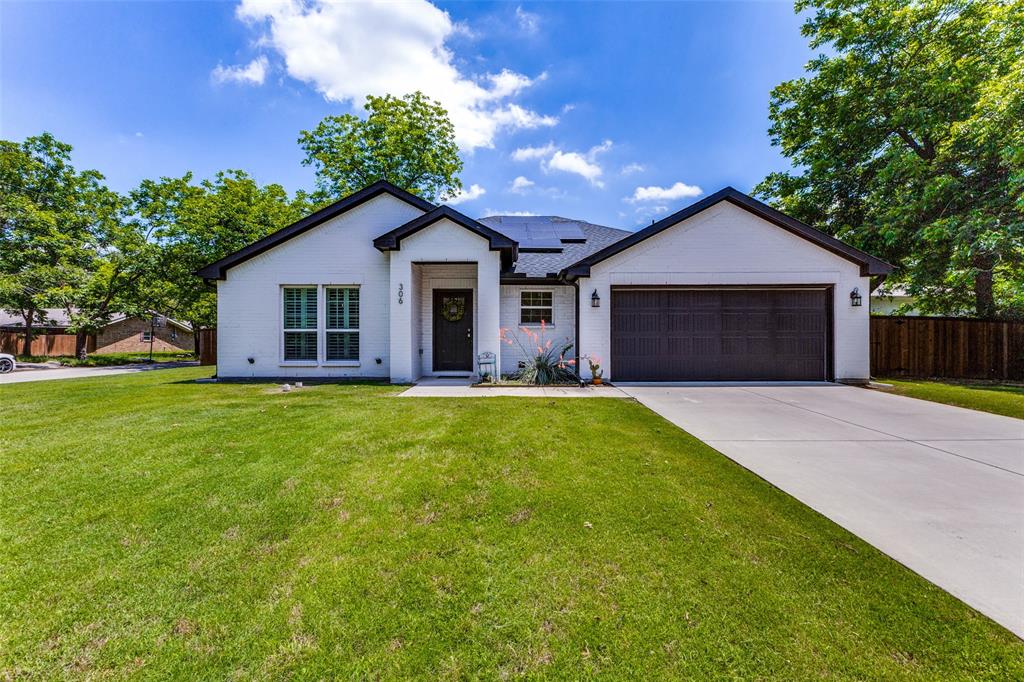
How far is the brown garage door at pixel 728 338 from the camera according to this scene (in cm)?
1035

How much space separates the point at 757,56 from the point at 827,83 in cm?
473

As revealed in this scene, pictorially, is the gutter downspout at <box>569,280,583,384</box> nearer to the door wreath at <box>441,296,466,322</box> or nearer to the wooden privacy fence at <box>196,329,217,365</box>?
the door wreath at <box>441,296,466,322</box>

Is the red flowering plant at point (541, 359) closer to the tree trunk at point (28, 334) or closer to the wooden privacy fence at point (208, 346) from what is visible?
the wooden privacy fence at point (208, 346)

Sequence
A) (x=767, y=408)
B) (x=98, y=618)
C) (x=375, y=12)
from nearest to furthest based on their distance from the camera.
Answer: (x=98, y=618) → (x=767, y=408) → (x=375, y=12)

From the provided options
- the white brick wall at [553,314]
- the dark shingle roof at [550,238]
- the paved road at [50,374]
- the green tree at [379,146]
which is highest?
the green tree at [379,146]

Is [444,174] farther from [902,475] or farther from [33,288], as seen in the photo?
[902,475]

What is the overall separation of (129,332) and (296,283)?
1256 inches

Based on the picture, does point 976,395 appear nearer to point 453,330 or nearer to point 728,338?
point 728,338

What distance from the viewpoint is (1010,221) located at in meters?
10.4

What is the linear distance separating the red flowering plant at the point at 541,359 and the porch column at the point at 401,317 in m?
2.80

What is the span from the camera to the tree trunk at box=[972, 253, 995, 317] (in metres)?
12.0

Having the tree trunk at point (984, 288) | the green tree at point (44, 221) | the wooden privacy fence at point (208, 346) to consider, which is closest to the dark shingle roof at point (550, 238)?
the tree trunk at point (984, 288)

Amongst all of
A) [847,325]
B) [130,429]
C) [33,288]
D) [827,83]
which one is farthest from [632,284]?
[33,288]

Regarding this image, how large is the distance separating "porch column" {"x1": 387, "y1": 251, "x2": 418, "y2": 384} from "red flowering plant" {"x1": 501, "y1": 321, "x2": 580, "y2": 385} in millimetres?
2799
